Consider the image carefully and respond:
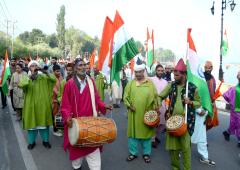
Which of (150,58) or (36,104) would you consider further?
(150,58)

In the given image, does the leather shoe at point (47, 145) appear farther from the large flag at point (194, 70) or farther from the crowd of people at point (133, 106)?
the large flag at point (194, 70)

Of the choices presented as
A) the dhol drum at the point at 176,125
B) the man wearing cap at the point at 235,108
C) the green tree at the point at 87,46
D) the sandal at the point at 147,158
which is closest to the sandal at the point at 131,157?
the sandal at the point at 147,158

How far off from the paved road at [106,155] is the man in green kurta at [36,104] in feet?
1.31

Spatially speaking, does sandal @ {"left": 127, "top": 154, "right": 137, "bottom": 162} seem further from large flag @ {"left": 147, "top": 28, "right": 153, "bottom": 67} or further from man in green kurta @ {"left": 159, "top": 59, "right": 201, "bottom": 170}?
large flag @ {"left": 147, "top": 28, "right": 153, "bottom": 67}

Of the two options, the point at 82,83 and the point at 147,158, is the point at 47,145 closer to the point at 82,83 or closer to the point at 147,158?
the point at 147,158

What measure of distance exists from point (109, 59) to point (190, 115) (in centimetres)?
212

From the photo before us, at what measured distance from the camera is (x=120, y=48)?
270 inches

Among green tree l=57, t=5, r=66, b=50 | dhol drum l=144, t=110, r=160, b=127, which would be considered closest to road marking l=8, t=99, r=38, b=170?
dhol drum l=144, t=110, r=160, b=127

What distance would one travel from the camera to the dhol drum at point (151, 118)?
20.4ft

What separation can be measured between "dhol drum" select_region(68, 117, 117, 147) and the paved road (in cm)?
111

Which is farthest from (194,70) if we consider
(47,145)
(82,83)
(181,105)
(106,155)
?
(47,145)

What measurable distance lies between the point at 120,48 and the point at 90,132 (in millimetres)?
2416

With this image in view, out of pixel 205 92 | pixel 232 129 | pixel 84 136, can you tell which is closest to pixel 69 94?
pixel 84 136

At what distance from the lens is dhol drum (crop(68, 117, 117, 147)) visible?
4.85m
